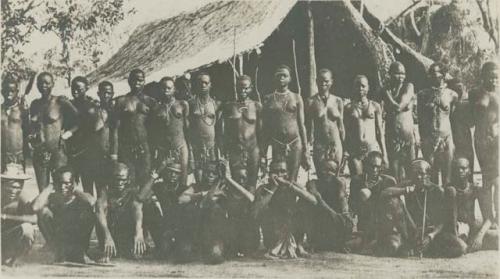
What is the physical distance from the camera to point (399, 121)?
584cm

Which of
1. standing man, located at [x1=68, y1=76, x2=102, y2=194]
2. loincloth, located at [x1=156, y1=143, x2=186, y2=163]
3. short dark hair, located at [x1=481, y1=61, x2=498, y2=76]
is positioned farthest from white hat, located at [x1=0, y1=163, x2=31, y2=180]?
short dark hair, located at [x1=481, y1=61, x2=498, y2=76]

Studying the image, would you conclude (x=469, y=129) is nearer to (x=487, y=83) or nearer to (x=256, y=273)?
(x=487, y=83)

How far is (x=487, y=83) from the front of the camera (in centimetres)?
578

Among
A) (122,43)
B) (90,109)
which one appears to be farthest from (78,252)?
(122,43)

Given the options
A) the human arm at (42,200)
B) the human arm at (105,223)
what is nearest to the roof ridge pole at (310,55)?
the human arm at (105,223)

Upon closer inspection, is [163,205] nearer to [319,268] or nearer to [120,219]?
[120,219]

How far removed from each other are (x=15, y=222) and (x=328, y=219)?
281 cm

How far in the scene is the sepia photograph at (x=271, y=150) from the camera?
5738 mm

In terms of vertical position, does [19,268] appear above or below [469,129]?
below

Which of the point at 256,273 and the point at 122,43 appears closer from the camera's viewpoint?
Result: the point at 256,273

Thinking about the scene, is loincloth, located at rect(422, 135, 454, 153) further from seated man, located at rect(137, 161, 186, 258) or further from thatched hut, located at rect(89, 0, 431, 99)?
seated man, located at rect(137, 161, 186, 258)

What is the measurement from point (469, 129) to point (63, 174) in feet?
12.0

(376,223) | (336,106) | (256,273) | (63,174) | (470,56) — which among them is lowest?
(256,273)

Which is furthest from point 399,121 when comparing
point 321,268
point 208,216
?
point 208,216
